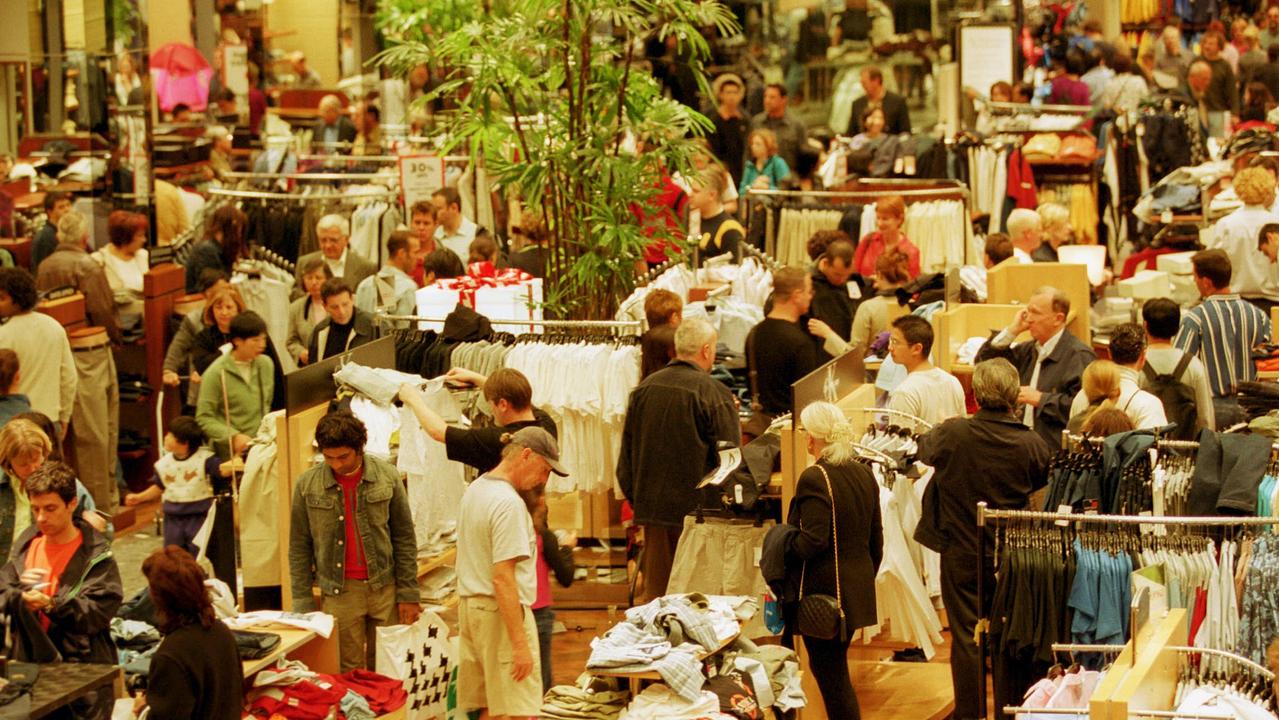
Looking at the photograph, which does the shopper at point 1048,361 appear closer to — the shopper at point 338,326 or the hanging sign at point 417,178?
the shopper at point 338,326

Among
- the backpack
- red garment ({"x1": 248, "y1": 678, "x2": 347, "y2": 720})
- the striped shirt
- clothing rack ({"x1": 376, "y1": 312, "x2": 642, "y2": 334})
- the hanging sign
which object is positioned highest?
the hanging sign

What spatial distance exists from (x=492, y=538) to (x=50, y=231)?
6868 mm

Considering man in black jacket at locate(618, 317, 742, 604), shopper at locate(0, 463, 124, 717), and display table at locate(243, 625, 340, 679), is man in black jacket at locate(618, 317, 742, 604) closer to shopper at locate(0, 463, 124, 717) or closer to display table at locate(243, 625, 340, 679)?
display table at locate(243, 625, 340, 679)

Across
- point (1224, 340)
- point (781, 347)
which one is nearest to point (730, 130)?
point (781, 347)

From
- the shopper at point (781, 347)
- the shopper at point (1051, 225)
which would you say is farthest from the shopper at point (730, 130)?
the shopper at point (781, 347)

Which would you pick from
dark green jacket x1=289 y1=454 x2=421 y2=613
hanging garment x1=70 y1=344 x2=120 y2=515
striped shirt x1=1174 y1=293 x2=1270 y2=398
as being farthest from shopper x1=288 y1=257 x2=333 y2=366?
striped shirt x1=1174 y1=293 x2=1270 y2=398

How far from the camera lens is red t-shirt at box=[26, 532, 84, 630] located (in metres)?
6.95

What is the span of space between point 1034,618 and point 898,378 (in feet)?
8.24

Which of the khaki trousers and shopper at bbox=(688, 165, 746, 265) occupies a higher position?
shopper at bbox=(688, 165, 746, 265)

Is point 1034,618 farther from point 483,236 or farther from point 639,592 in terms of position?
point 483,236

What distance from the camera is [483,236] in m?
12.0

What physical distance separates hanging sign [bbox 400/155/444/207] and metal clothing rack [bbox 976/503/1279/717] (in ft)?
24.1

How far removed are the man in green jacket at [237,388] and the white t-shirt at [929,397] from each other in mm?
3286

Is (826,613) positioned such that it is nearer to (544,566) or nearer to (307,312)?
(544,566)
